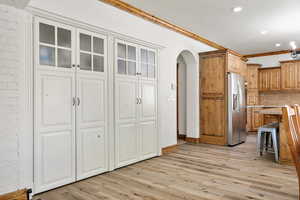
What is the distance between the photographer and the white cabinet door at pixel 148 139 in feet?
13.1

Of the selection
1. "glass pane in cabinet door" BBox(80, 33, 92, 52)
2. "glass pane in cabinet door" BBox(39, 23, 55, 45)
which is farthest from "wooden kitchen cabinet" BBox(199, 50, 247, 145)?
"glass pane in cabinet door" BBox(39, 23, 55, 45)

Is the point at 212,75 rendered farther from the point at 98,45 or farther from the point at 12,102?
the point at 12,102

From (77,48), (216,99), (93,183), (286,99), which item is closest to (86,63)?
(77,48)

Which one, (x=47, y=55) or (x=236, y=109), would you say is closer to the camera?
(x=47, y=55)

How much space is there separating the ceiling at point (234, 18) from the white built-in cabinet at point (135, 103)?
2.78 ft

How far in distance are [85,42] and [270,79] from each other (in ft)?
21.3

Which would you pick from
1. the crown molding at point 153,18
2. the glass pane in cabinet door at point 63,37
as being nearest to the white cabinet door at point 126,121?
the glass pane in cabinet door at point 63,37

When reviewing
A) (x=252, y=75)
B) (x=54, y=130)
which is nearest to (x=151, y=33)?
(x=54, y=130)

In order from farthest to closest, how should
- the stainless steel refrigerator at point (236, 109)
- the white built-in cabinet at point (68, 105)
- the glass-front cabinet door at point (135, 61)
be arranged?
1. the stainless steel refrigerator at point (236, 109)
2. the glass-front cabinet door at point (135, 61)
3. the white built-in cabinet at point (68, 105)

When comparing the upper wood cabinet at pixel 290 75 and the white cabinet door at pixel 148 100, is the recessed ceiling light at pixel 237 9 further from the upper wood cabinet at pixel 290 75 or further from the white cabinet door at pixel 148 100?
the upper wood cabinet at pixel 290 75

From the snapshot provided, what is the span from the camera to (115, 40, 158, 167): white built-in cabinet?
3553mm

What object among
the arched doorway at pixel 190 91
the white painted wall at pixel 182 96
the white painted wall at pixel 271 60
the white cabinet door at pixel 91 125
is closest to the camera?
the white cabinet door at pixel 91 125

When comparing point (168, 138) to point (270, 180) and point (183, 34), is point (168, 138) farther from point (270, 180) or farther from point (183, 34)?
point (183, 34)

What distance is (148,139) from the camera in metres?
4.11
